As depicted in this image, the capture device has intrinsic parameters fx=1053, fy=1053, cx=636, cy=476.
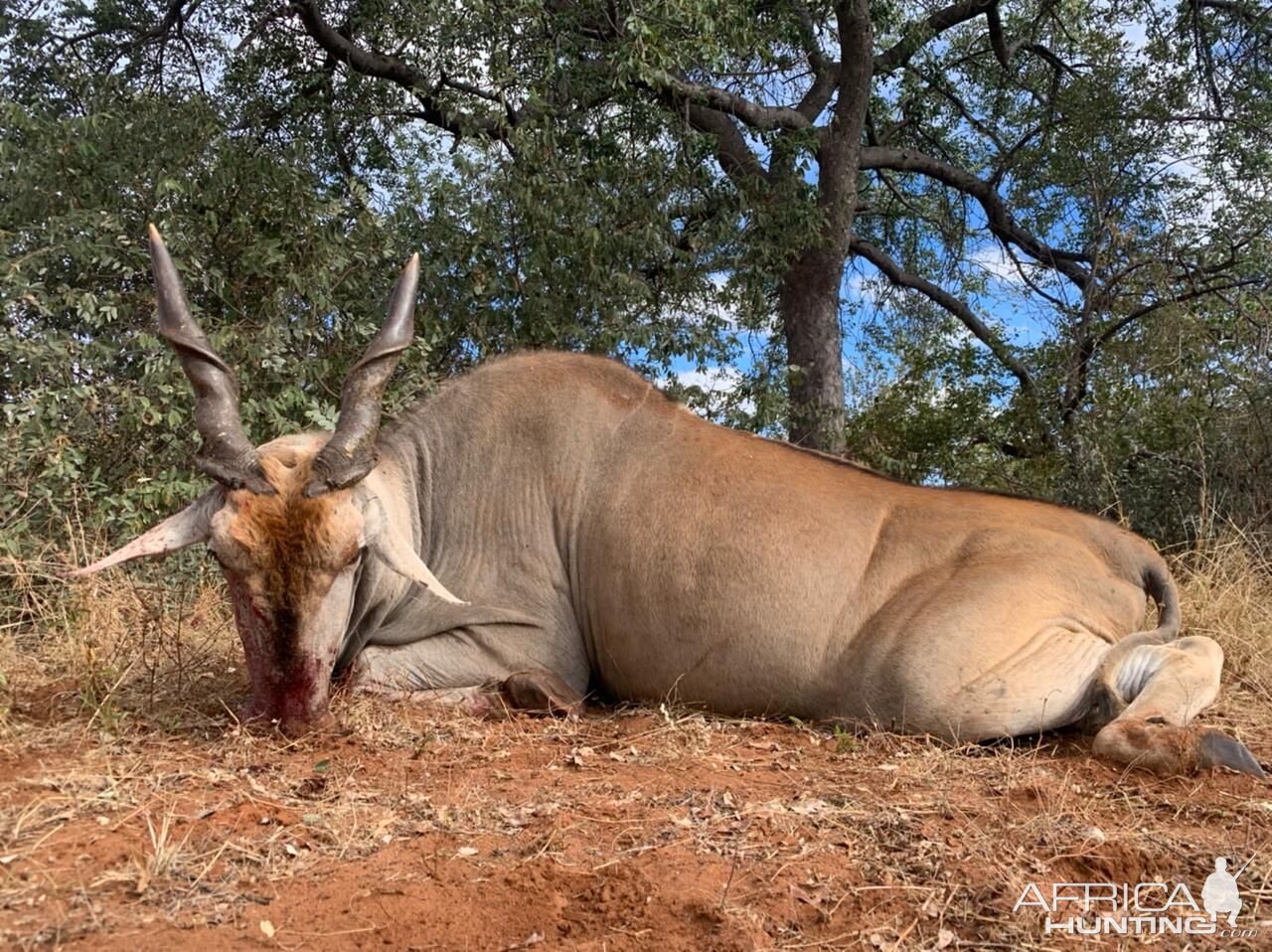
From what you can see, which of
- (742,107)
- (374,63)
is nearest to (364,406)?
(374,63)

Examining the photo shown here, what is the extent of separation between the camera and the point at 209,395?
14.0 feet

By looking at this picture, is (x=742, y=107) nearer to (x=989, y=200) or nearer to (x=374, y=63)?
(x=374, y=63)

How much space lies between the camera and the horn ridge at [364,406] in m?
4.14

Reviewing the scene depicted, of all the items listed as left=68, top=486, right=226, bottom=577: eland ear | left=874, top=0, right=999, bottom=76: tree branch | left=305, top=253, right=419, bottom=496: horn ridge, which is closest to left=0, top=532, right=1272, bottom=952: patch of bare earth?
left=68, top=486, right=226, bottom=577: eland ear

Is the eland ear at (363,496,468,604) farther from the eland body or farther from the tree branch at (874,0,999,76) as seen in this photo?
the tree branch at (874,0,999,76)

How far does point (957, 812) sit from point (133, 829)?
2332 mm

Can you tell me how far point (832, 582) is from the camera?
4.41 metres

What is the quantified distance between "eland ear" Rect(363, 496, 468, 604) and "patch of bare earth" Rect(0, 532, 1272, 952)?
575 millimetres

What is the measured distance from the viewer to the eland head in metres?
3.91

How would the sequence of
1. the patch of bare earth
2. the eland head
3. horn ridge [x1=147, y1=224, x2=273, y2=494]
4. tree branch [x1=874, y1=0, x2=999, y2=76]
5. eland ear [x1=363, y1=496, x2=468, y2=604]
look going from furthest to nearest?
tree branch [x1=874, y1=0, x2=999, y2=76] → eland ear [x1=363, y1=496, x2=468, y2=604] → horn ridge [x1=147, y1=224, x2=273, y2=494] → the eland head → the patch of bare earth

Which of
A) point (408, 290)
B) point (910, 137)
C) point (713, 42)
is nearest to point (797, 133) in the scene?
point (713, 42)

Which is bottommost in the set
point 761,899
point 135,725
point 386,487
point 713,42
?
point 135,725

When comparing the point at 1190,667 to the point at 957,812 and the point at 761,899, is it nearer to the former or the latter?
the point at 957,812

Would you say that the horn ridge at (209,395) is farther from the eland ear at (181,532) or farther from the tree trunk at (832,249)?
the tree trunk at (832,249)
